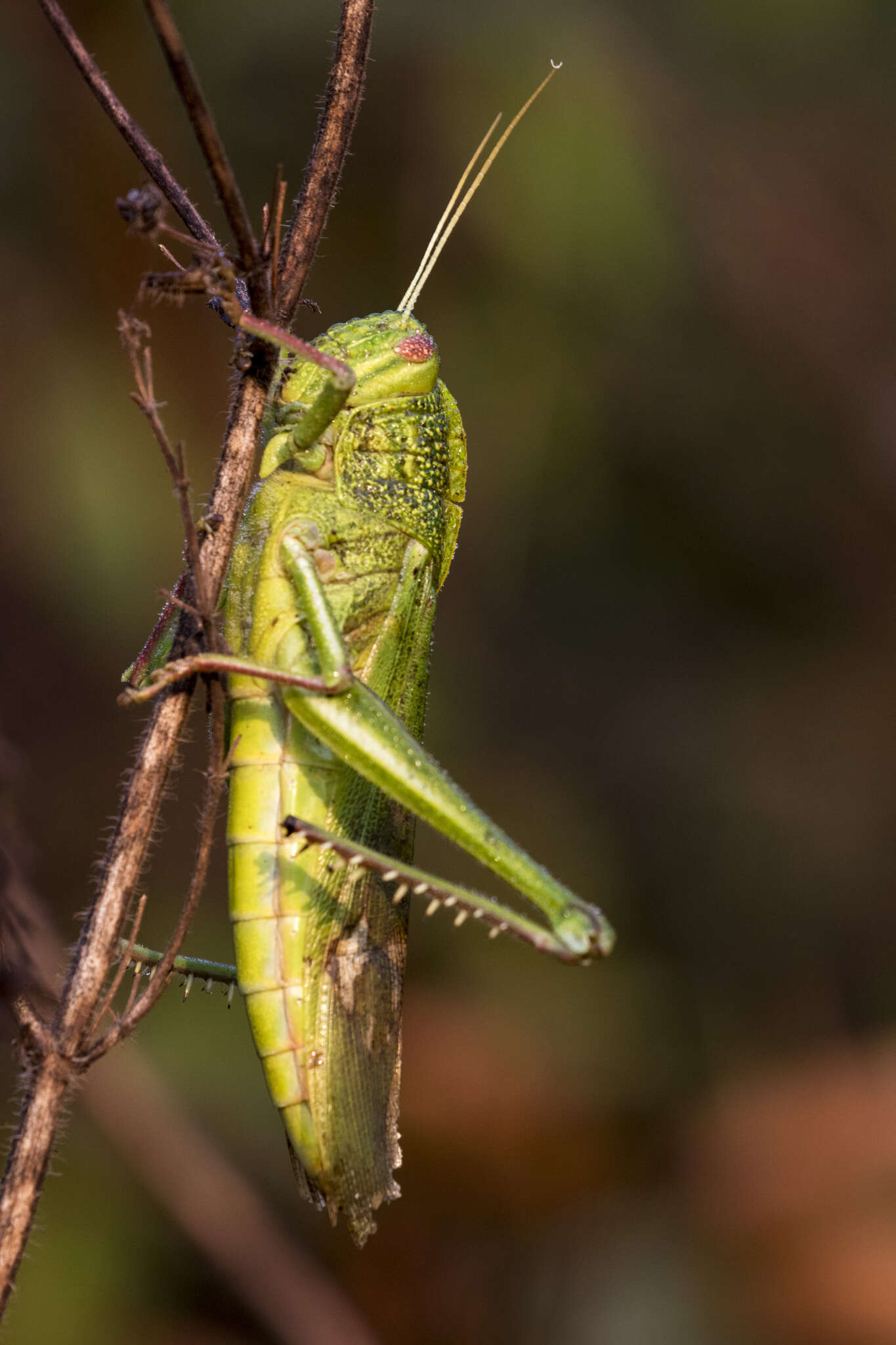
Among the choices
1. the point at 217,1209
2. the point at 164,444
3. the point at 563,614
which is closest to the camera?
the point at 164,444

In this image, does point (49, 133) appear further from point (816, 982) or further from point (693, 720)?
point (816, 982)

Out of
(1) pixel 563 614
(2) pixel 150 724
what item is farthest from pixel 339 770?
(1) pixel 563 614

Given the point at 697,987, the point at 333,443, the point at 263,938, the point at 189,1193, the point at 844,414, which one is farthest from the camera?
the point at 844,414

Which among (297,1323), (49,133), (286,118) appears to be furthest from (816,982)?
(49,133)

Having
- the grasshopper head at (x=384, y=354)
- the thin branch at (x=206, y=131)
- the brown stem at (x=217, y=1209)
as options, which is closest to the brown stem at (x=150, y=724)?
the thin branch at (x=206, y=131)

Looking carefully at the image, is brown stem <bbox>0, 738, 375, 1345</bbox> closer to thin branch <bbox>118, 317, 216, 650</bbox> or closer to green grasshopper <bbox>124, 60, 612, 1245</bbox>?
green grasshopper <bbox>124, 60, 612, 1245</bbox>

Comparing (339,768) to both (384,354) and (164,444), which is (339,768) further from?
(384,354)

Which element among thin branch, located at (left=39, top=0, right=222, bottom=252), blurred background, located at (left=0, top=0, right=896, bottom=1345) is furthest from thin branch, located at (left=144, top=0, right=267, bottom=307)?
blurred background, located at (left=0, top=0, right=896, bottom=1345)

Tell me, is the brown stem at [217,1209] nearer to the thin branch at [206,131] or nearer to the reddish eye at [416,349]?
the reddish eye at [416,349]
